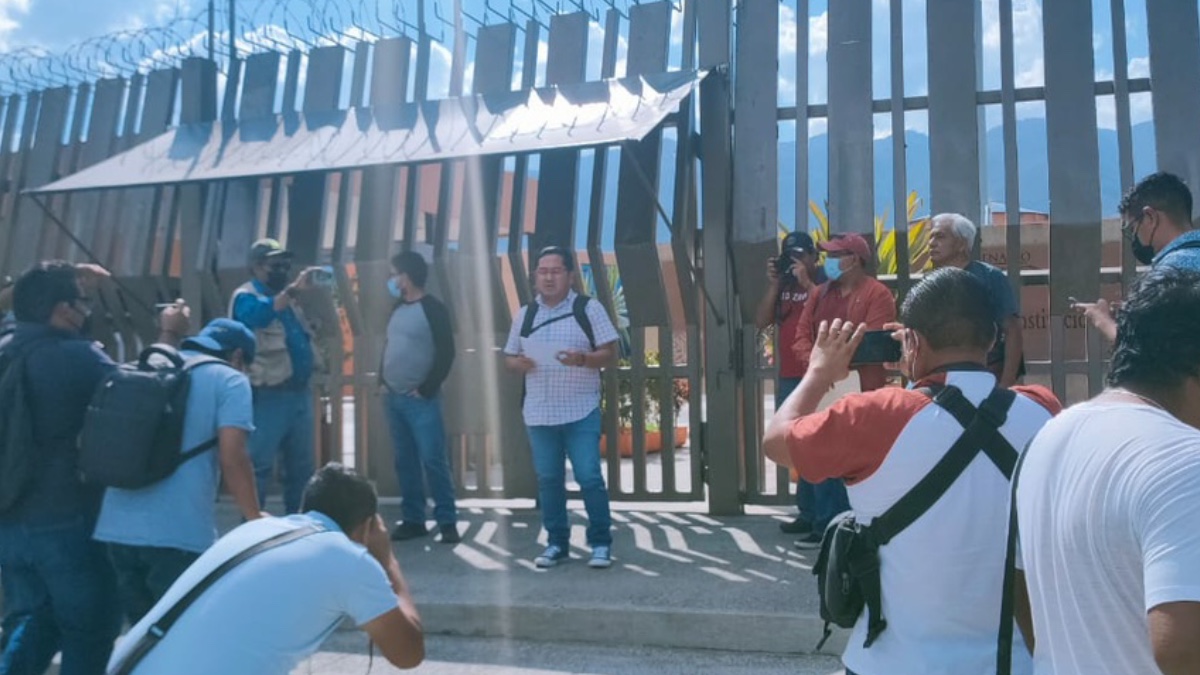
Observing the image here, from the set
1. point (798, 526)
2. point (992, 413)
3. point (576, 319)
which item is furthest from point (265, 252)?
point (992, 413)

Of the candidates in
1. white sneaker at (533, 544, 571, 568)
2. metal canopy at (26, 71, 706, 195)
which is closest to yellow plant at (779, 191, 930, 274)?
metal canopy at (26, 71, 706, 195)

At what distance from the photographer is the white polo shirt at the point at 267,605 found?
2.46 meters

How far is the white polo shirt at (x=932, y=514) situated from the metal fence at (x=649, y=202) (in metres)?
3.65

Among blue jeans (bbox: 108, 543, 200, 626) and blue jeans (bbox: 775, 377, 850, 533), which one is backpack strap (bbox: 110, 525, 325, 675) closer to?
blue jeans (bbox: 108, 543, 200, 626)

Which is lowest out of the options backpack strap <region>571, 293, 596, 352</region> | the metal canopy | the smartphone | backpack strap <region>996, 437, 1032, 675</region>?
backpack strap <region>996, 437, 1032, 675</region>

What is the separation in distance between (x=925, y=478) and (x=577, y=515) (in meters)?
4.98

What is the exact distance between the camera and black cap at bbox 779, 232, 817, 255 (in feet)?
18.9

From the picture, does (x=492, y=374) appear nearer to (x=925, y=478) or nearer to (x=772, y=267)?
(x=772, y=267)

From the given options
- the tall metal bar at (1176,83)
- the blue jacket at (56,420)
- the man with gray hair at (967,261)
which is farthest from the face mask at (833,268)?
the blue jacket at (56,420)

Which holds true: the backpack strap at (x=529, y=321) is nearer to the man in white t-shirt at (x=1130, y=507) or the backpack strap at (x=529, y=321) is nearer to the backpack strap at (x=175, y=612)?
the backpack strap at (x=175, y=612)

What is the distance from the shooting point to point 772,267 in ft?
19.4

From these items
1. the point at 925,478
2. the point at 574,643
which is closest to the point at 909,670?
the point at 925,478

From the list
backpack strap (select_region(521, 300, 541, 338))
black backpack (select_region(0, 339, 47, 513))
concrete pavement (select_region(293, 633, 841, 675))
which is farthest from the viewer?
backpack strap (select_region(521, 300, 541, 338))

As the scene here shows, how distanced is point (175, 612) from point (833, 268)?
12.9 feet
